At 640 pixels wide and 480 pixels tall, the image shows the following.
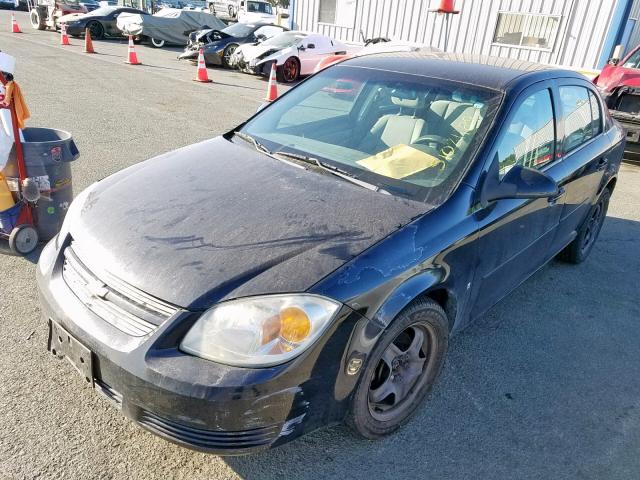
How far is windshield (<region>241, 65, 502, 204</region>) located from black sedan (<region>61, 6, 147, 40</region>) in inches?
→ 748

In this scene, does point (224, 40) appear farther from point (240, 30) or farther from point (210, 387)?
point (210, 387)

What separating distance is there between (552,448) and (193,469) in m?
1.69

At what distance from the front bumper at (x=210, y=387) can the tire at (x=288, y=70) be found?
12.6 m

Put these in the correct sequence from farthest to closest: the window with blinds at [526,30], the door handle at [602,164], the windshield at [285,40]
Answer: the windshield at [285,40] → the window with blinds at [526,30] → the door handle at [602,164]

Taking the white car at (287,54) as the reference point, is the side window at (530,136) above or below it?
above

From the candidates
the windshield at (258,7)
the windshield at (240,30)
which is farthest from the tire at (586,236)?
the windshield at (258,7)

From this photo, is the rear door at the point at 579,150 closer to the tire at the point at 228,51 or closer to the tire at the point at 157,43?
the tire at the point at 228,51

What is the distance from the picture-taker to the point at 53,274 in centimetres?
225

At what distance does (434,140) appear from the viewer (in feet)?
8.97

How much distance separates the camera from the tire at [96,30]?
19.2 metres

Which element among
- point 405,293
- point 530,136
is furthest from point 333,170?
point 530,136

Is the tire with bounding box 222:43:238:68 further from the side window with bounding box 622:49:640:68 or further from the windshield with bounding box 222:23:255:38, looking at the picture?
the side window with bounding box 622:49:640:68

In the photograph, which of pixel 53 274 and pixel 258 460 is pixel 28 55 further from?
pixel 258 460

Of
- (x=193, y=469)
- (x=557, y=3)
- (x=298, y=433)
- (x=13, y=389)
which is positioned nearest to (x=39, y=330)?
(x=13, y=389)
